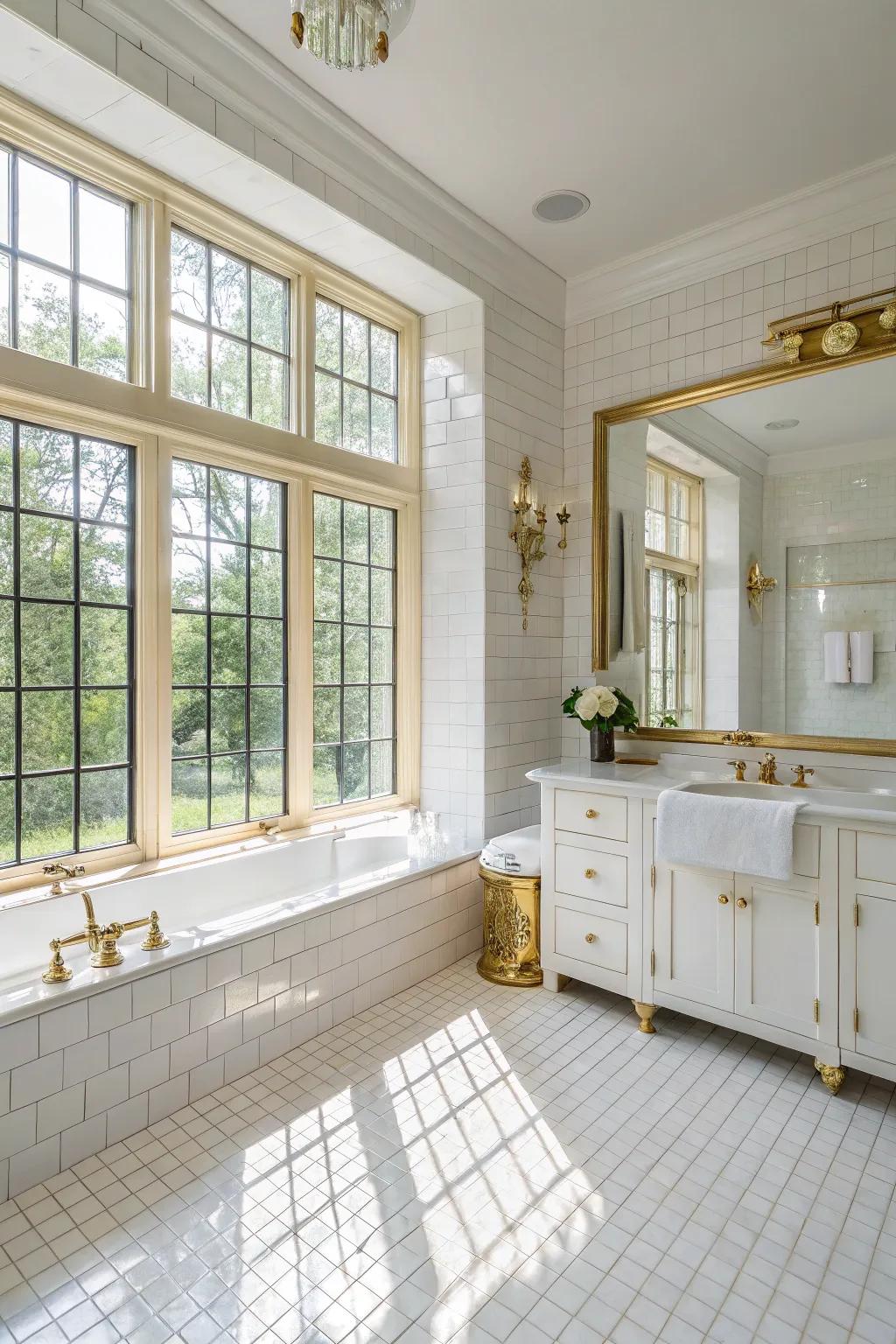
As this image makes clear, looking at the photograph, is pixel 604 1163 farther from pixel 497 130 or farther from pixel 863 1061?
pixel 497 130

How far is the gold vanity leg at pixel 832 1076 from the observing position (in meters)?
2.27

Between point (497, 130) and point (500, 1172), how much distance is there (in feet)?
10.6

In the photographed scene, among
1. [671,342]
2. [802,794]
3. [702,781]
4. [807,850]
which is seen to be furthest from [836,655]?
[671,342]

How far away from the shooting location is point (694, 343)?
332 centimetres

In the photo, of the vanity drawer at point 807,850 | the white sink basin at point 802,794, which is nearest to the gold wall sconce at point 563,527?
the white sink basin at point 802,794

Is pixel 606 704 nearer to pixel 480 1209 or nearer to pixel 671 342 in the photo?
pixel 671 342

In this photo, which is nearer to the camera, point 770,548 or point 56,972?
point 56,972

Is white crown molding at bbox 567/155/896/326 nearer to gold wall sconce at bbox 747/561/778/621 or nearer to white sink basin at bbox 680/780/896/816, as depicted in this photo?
gold wall sconce at bbox 747/561/778/621

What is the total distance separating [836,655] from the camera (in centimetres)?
286

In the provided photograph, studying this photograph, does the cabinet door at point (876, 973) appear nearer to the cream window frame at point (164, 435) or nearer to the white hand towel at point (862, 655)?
the white hand towel at point (862, 655)

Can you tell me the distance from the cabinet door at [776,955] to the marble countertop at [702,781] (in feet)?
0.91

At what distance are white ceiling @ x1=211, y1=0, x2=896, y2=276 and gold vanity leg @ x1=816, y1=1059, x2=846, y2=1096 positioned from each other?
3025 mm

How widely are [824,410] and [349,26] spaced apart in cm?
215

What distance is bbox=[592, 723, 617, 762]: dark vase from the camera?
3348 millimetres
